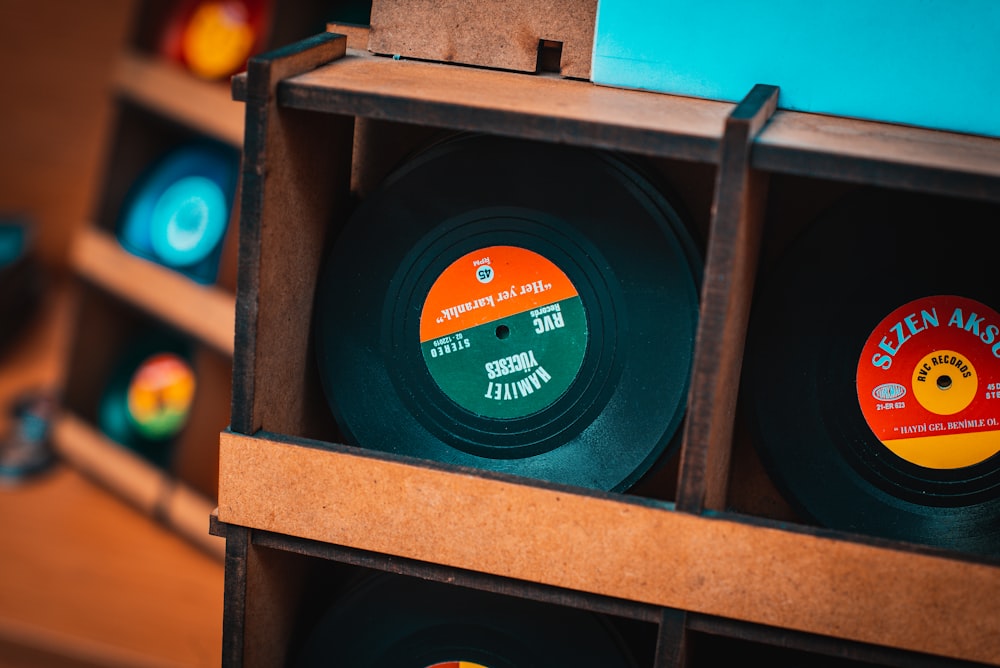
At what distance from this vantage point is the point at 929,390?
4.03 ft

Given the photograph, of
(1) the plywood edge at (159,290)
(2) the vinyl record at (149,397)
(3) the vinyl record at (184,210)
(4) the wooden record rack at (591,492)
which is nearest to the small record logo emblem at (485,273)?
(4) the wooden record rack at (591,492)

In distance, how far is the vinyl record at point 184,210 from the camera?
7.55 feet

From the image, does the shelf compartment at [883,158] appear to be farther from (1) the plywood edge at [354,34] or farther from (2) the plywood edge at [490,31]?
(1) the plywood edge at [354,34]

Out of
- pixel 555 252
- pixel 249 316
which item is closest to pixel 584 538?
pixel 555 252

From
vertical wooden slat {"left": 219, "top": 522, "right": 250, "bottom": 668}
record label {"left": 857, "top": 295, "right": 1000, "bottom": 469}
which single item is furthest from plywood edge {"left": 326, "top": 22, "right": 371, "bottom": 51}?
record label {"left": 857, "top": 295, "right": 1000, "bottom": 469}

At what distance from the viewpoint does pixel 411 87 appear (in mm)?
1141

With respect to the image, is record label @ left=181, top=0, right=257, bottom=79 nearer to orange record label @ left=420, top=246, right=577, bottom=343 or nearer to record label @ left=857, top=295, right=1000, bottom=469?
orange record label @ left=420, top=246, right=577, bottom=343

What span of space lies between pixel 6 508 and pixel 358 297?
1618 mm

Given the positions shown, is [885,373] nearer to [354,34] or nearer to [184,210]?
[354,34]

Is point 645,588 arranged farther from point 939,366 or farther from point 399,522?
point 939,366

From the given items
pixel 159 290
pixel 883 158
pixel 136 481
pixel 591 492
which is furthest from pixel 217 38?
pixel 883 158

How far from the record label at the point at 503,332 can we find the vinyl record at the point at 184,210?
111 cm

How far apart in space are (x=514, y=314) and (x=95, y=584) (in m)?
1.47

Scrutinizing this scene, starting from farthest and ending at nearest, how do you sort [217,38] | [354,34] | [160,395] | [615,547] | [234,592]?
[160,395] < [217,38] < [354,34] < [234,592] < [615,547]
